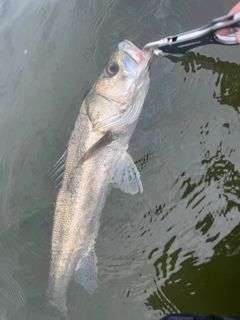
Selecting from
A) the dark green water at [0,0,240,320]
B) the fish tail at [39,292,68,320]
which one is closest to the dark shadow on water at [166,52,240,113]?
the dark green water at [0,0,240,320]

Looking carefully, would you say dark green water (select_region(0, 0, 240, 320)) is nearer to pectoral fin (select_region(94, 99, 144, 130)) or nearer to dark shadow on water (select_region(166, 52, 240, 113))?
dark shadow on water (select_region(166, 52, 240, 113))

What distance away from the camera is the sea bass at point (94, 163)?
2996mm

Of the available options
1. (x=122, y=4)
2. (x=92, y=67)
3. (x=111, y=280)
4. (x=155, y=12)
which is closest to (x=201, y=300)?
(x=111, y=280)

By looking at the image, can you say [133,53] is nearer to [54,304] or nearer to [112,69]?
[112,69]

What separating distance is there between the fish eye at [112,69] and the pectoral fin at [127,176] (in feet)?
2.48

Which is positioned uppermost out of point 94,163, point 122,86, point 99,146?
point 122,86

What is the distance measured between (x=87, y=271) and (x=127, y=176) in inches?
42.2

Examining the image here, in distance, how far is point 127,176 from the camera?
3.23 m

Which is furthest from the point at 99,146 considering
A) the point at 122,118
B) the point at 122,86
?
the point at 122,86

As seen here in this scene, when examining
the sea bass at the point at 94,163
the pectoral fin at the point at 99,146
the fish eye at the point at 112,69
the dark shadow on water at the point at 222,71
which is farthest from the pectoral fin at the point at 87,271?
the dark shadow on water at the point at 222,71

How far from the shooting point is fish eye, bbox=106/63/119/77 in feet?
9.82

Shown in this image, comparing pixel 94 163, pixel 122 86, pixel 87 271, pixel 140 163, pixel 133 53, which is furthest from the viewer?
pixel 140 163

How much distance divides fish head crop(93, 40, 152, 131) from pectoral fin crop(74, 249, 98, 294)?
1317mm

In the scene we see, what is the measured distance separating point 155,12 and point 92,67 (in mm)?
924
